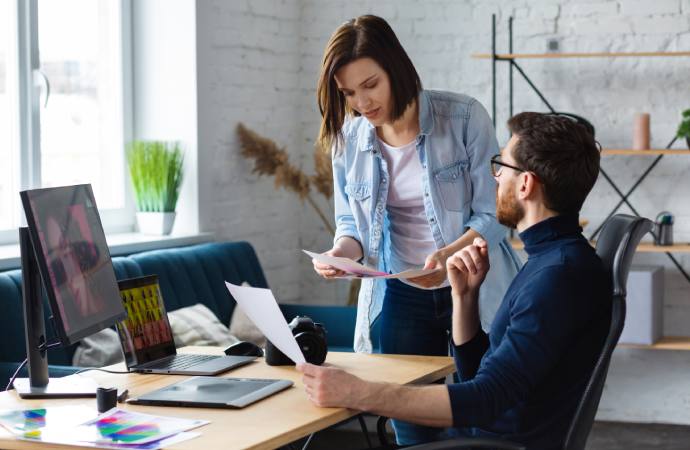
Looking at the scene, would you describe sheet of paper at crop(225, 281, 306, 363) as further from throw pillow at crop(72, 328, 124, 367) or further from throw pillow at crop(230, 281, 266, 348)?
throw pillow at crop(230, 281, 266, 348)

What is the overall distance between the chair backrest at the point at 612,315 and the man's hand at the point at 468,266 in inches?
9.7

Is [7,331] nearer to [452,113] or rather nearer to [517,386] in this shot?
[452,113]

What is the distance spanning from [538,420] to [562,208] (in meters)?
0.41

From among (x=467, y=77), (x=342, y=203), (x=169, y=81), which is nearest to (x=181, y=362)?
(x=342, y=203)

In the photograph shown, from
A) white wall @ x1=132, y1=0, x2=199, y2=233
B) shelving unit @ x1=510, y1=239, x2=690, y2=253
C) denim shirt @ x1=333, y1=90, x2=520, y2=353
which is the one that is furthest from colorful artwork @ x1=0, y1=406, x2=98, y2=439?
shelving unit @ x1=510, y1=239, x2=690, y2=253

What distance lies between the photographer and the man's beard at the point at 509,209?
211cm

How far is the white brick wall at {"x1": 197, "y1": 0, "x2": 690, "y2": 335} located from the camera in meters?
4.85

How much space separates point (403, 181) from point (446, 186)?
0.42ft

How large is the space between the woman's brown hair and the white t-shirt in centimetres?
15

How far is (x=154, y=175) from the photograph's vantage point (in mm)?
4527

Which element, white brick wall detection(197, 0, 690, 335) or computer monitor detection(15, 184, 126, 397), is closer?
computer monitor detection(15, 184, 126, 397)

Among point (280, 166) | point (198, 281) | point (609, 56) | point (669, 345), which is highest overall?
point (609, 56)

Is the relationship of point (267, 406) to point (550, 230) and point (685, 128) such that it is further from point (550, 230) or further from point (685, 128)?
point (685, 128)

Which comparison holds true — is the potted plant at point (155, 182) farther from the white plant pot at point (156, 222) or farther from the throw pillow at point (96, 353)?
the throw pillow at point (96, 353)
